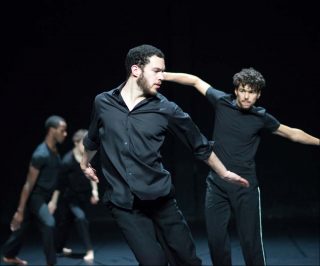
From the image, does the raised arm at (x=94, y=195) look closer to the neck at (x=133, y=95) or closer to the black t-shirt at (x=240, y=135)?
the black t-shirt at (x=240, y=135)

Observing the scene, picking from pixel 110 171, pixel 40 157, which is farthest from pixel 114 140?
pixel 40 157

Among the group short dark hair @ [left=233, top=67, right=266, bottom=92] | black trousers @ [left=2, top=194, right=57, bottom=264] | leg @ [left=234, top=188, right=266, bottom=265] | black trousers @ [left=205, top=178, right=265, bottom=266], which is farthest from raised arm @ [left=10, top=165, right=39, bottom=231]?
short dark hair @ [left=233, top=67, right=266, bottom=92]

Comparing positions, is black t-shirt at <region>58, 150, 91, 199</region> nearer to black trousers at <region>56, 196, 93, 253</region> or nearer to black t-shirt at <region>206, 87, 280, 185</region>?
black trousers at <region>56, 196, 93, 253</region>

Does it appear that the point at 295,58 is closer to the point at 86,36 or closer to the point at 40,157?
the point at 86,36

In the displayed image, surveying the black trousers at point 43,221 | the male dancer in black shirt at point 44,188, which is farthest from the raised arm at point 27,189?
the black trousers at point 43,221

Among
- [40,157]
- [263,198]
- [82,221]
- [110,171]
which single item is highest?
[110,171]

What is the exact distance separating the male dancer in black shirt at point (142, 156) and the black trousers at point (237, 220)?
1.16 meters

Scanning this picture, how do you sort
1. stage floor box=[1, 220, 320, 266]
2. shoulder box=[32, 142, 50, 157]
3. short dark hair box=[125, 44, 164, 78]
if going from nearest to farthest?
short dark hair box=[125, 44, 164, 78]
shoulder box=[32, 142, 50, 157]
stage floor box=[1, 220, 320, 266]

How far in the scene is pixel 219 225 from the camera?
4867mm

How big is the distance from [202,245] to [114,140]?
4.22m

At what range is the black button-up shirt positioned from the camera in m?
3.57

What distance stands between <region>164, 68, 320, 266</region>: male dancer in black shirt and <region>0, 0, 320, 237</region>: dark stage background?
13.8 feet

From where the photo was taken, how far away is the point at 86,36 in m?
9.17

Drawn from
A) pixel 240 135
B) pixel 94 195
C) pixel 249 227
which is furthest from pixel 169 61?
pixel 249 227
